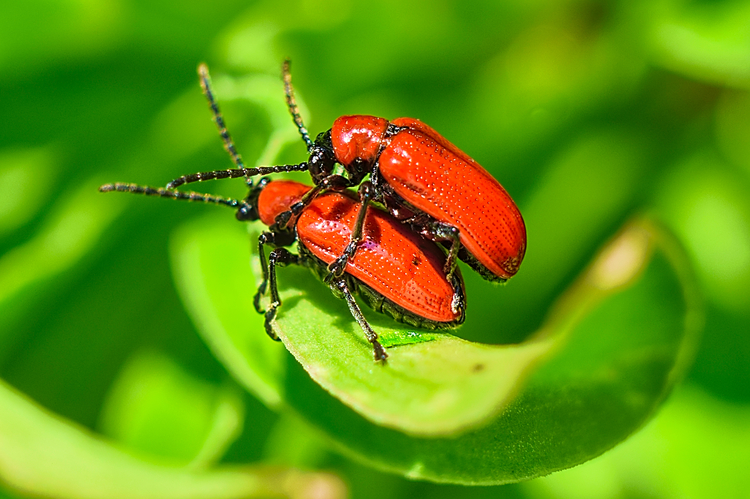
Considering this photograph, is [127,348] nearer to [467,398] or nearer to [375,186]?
[375,186]

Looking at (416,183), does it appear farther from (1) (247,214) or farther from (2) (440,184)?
(1) (247,214)

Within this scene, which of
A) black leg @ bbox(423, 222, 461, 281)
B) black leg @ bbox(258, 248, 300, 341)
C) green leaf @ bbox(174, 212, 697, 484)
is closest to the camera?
green leaf @ bbox(174, 212, 697, 484)

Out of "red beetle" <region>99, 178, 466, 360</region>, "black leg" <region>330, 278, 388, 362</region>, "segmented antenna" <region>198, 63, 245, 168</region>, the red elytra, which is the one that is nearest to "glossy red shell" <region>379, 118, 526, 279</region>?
the red elytra

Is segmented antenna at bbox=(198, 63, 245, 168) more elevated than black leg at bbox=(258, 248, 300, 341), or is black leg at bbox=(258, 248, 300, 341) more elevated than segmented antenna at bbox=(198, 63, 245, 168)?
segmented antenna at bbox=(198, 63, 245, 168)

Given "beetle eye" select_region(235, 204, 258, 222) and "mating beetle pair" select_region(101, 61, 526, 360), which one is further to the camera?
"beetle eye" select_region(235, 204, 258, 222)

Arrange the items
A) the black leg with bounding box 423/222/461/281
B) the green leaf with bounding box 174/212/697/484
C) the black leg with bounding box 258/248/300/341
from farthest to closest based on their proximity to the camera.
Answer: the black leg with bounding box 423/222/461/281, the black leg with bounding box 258/248/300/341, the green leaf with bounding box 174/212/697/484

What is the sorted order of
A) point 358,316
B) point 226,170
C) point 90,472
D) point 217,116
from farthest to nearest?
point 217,116 < point 226,170 < point 358,316 < point 90,472

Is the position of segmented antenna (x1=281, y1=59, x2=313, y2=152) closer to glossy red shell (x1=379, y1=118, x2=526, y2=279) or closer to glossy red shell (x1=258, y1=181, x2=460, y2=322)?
glossy red shell (x1=258, y1=181, x2=460, y2=322)

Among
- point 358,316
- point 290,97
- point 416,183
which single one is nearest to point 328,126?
point 290,97
